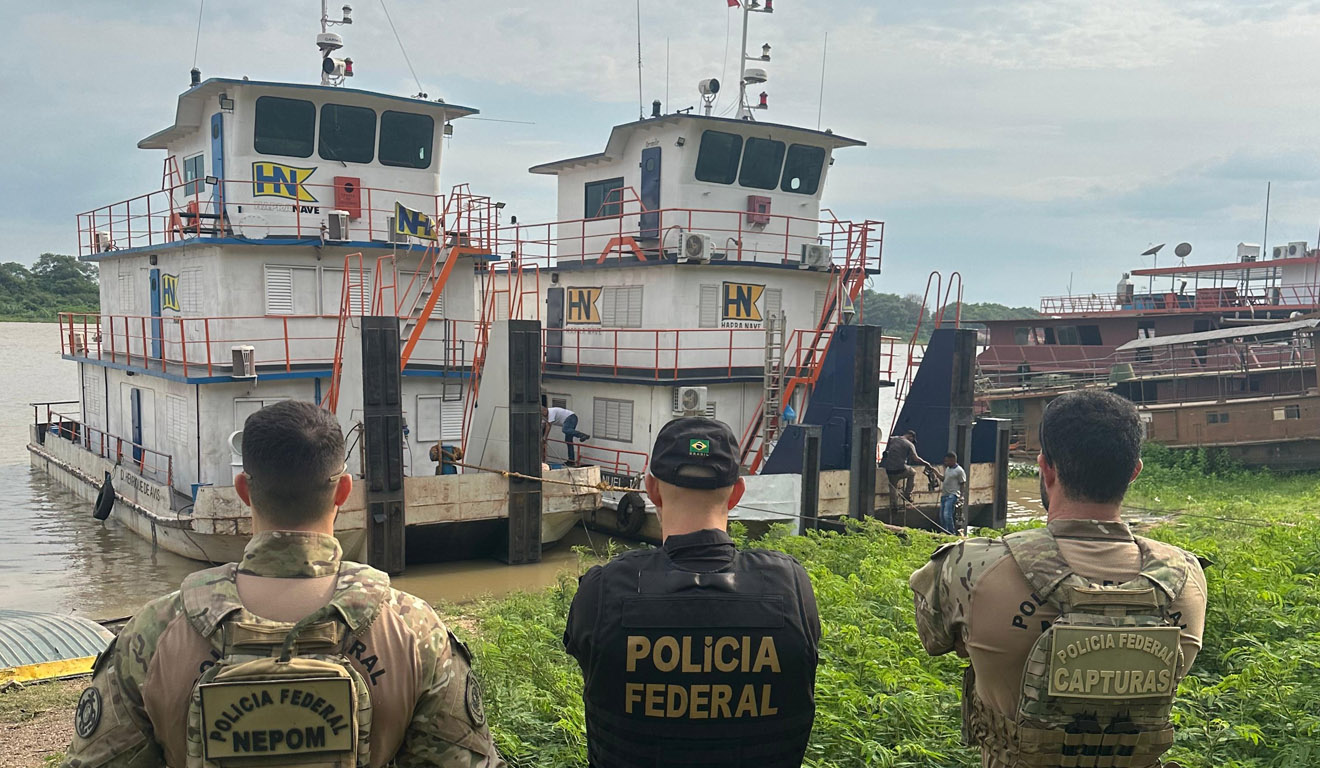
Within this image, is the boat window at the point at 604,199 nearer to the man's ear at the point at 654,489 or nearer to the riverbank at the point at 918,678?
the riverbank at the point at 918,678

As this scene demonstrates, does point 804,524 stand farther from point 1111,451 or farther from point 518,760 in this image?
point 1111,451

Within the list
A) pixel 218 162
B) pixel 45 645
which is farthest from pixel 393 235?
pixel 45 645

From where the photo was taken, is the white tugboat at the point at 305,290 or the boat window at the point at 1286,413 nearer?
the white tugboat at the point at 305,290

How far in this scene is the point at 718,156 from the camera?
17.7 meters

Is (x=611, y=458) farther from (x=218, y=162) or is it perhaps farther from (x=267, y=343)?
(x=218, y=162)

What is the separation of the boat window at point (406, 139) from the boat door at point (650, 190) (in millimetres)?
3937

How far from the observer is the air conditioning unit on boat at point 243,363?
14.2 meters

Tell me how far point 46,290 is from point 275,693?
A: 77.1 m

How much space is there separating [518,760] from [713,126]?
46.9ft

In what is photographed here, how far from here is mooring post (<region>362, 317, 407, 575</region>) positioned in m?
12.7

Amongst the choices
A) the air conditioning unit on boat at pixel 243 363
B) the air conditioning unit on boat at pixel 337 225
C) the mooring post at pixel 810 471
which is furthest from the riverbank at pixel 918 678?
the air conditioning unit on boat at pixel 337 225

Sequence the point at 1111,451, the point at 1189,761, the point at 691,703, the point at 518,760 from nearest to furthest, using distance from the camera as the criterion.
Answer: the point at 691,703 < the point at 1111,451 < the point at 1189,761 < the point at 518,760

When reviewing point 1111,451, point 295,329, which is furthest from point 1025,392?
point 1111,451

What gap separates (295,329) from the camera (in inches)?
609
